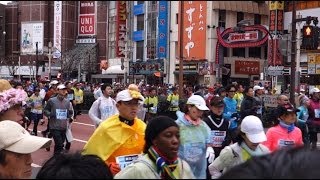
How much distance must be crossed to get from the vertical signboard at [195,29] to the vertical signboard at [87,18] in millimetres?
21897

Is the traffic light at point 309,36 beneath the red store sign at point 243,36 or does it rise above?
beneath

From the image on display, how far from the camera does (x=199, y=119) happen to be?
636 centimetres

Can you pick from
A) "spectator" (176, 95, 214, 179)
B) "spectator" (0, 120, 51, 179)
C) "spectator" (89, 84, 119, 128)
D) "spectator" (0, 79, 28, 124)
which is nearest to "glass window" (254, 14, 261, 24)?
"spectator" (89, 84, 119, 128)

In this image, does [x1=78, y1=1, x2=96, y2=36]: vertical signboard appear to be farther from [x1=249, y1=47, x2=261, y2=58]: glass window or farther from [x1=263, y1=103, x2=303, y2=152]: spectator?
[x1=263, y1=103, x2=303, y2=152]: spectator

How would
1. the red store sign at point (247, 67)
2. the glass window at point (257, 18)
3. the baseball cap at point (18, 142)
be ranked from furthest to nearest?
the glass window at point (257, 18) → the red store sign at point (247, 67) → the baseball cap at point (18, 142)

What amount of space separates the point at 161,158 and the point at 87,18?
6109cm

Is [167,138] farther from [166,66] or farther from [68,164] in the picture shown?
[166,66]

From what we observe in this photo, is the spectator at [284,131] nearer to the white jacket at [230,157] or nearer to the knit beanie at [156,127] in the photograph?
the white jacket at [230,157]

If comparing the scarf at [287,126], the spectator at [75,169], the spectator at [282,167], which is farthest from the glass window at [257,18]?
the spectator at [282,167]

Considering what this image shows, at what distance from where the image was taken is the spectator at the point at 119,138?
4.77m

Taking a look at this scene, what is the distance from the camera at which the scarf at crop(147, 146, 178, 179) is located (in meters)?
2.97

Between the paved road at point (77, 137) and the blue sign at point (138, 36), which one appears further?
the blue sign at point (138, 36)

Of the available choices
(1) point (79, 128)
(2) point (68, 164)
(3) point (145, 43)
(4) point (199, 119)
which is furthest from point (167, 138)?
(3) point (145, 43)

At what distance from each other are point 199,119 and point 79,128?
13556mm
